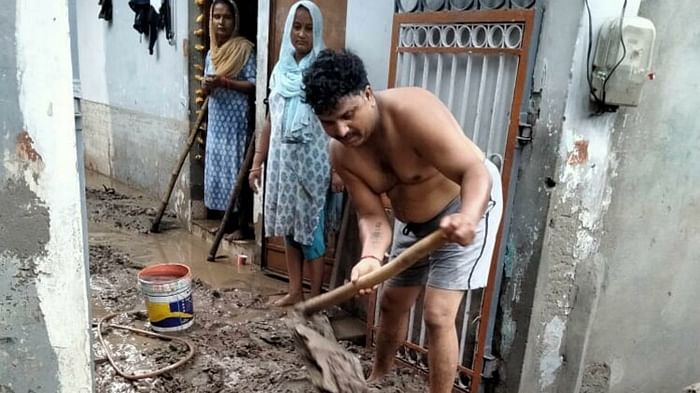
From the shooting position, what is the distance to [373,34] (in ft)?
11.0

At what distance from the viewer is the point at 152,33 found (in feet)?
19.7

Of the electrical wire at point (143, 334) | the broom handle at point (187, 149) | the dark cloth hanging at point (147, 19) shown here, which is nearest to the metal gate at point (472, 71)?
the electrical wire at point (143, 334)

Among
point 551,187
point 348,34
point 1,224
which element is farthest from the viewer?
point 348,34

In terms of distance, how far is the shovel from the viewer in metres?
1.96

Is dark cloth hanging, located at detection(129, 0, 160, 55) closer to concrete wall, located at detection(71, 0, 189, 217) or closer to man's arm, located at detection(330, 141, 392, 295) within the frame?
concrete wall, located at detection(71, 0, 189, 217)

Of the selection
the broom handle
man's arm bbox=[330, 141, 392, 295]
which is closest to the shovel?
man's arm bbox=[330, 141, 392, 295]

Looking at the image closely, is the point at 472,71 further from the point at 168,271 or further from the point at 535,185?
the point at 168,271

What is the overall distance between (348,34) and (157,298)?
2030 millimetres

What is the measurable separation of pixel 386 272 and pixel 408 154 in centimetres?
51

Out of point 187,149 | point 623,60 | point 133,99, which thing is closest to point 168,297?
point 187,149

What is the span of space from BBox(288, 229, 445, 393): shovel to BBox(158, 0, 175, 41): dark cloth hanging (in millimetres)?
4266

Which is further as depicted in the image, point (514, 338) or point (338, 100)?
point (514, 338)

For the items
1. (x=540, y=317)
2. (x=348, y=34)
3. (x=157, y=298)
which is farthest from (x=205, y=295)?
(x=540, y=317)

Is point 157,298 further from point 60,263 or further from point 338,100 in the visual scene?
point 338,100
